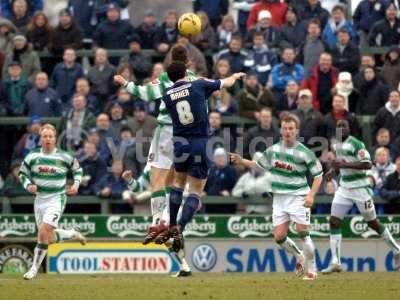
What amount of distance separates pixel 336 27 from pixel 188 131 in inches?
385

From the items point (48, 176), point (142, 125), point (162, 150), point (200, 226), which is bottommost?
point (200, 226)

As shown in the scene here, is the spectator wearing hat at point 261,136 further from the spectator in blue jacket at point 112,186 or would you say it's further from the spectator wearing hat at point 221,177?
the spectator in blue jacket at point 112,186

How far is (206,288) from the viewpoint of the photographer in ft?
60.4

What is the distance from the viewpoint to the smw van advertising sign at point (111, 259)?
974 inches

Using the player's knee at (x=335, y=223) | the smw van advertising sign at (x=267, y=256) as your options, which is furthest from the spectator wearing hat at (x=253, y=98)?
the player's knee at (x=335, y=223)

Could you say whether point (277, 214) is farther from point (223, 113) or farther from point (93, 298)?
point (223, 113)

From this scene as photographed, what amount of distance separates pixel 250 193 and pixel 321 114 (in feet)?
6.96

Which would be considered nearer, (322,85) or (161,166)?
(161,166)

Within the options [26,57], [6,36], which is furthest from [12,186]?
[6,36]

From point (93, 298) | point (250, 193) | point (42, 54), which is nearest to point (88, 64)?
point (42, 54)

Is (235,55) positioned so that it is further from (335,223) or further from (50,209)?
(50,209)

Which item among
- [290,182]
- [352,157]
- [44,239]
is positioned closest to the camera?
[290,182]

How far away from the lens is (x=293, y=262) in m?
25.0

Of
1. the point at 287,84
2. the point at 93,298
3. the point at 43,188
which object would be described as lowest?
the point at 93,298
